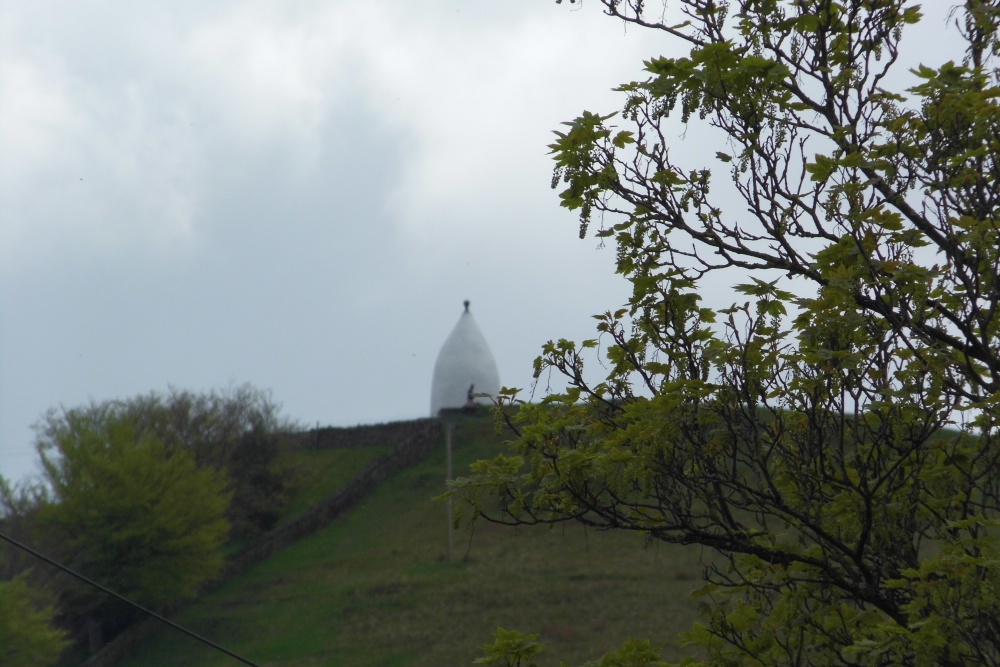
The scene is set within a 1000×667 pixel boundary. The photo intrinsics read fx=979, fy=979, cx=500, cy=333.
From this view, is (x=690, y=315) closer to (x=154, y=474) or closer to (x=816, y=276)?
(x=816, y=276)

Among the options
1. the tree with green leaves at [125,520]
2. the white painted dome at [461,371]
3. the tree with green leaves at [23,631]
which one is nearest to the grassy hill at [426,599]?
the tree with green leaves at [125,520]

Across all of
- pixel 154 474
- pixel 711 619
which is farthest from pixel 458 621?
pixel 711 619

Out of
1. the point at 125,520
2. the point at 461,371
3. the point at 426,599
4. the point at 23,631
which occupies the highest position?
the point at 461,371

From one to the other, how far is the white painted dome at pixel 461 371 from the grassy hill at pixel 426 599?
46.1 feet

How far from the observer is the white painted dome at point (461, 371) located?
4944 cm

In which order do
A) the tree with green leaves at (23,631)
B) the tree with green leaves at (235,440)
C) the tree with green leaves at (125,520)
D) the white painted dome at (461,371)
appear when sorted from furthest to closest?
the white painted dome at (461,371), the tree with green leaves at (235,440), the tree with green leaves at (125,520), the tree with green leaves at (23,631)

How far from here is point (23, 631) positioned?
19062mm

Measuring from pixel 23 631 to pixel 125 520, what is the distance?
7114 mm

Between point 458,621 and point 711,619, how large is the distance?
2096cm

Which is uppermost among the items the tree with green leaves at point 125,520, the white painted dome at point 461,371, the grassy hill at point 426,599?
the white painted dome at point 461,371

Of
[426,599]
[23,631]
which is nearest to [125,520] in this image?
[23,631]

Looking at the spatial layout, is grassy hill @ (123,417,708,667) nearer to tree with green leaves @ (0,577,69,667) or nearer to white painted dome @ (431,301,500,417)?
tree with green leaves @ (0,577,69,667)

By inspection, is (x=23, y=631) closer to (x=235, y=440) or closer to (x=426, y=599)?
(x=426, y=599)

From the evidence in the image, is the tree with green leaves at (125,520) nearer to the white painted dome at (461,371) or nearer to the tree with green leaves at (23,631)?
the tree with green leaves at (23,631)
